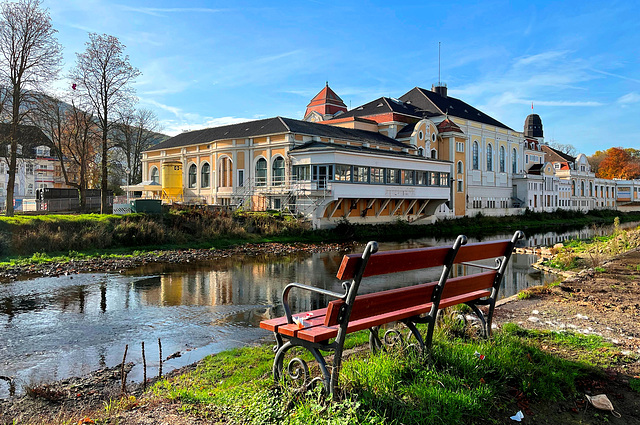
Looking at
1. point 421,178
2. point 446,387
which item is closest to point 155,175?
point 421,178

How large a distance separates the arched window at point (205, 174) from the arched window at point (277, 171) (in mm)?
8799

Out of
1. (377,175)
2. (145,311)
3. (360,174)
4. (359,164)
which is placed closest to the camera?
(145,311)

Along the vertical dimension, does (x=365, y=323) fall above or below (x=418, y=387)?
above

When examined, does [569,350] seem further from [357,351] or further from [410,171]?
[410,171]

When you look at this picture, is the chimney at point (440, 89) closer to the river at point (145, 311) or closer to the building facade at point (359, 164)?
the building facade at point (359, 164)

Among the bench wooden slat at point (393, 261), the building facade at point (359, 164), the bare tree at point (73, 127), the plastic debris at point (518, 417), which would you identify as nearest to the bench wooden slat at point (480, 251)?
the bench wooden slat at point (393, 261)

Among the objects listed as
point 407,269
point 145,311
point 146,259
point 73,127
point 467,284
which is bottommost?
point 145,311

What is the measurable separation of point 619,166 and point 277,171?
103220 mm

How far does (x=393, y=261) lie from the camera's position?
15.9ft

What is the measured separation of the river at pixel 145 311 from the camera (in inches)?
320

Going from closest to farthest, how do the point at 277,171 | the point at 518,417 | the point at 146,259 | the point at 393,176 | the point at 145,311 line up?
1. the point at 518,417
2. the point at 145,311
3. the point at 146,259
4. the point at 277,171
5. the point at 393,176

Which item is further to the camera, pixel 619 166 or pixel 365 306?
pixel 619 166

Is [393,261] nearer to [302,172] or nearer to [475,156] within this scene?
[302,172]

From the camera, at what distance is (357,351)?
6.38 meters
